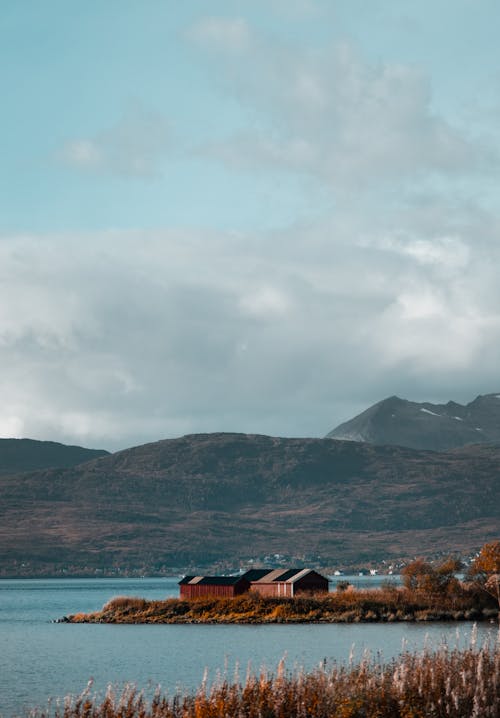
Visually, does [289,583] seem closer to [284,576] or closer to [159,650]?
[284,576]

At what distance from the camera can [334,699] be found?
1025 inches

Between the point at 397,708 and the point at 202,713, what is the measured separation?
4.63 metres

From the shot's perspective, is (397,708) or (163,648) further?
(163,648)

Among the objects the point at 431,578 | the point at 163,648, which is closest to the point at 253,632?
the point at 163,648

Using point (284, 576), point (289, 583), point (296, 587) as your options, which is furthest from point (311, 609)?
point (284, 576)

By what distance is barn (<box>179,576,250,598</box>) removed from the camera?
115812 millimetres

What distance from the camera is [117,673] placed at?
59875mm

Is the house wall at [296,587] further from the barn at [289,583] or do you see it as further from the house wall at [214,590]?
the house wall at [214,590]

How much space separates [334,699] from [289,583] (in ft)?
287

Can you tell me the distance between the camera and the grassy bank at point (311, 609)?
97875mm

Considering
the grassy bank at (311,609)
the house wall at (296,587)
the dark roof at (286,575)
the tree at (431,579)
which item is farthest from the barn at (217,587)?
the tree at (431,579)

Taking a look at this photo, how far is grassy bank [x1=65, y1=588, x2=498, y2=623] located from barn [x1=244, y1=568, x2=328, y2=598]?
261cm

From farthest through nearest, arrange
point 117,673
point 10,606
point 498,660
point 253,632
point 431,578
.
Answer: point 10,606 → point 431,578 → point 253,632 → point 117,673 → point 498,660

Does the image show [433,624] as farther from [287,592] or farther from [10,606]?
[10,606]
